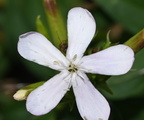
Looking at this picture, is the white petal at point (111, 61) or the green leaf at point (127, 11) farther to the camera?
the green leaf at point (127, 11)

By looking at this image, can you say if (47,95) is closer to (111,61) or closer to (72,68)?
(72,68)

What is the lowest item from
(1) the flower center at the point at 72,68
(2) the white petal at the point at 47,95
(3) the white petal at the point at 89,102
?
(3) the white petal at the point at 89,102

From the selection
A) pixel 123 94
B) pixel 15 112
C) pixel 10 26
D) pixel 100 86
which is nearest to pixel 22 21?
pixel 10 26

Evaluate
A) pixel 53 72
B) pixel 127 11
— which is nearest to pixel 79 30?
pixel 53 72

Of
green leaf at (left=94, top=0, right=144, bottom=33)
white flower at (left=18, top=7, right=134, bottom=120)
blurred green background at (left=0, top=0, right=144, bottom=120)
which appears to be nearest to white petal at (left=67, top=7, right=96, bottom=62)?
white flower at (left=18, top=7, right=134, bottom=120)

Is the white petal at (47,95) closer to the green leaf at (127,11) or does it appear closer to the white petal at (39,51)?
the white petal at (39,51)

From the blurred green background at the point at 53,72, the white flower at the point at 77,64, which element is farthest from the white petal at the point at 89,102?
the blurred green background at the point at 53,72
